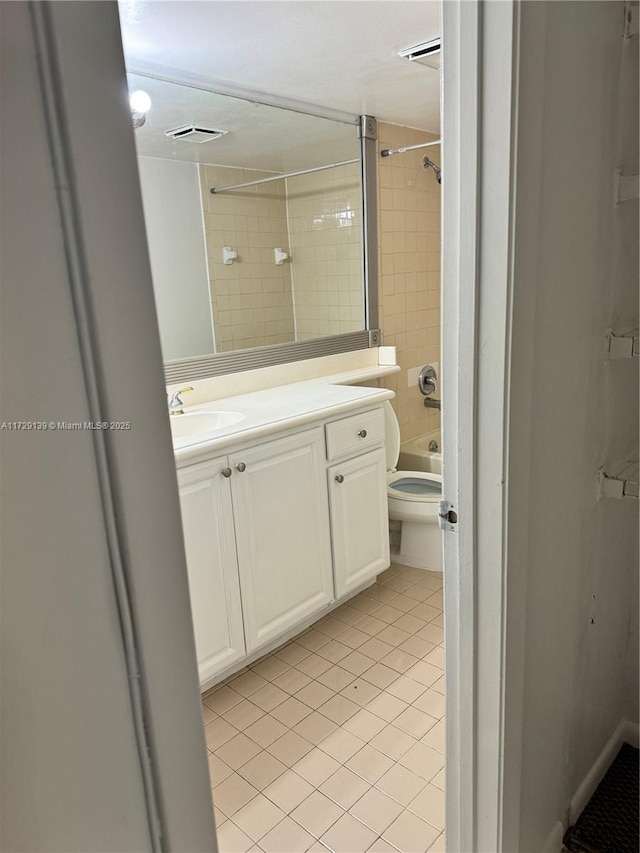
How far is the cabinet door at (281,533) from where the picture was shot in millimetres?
1939

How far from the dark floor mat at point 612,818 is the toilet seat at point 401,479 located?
1.32m

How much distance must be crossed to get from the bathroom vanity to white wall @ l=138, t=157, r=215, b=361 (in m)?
0.28

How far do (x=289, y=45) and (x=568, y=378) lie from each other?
1430 mm

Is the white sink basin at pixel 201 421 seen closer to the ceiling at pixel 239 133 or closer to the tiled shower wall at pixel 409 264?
the ceiling at pixel 239 133

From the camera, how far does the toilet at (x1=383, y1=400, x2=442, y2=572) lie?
8.95ft

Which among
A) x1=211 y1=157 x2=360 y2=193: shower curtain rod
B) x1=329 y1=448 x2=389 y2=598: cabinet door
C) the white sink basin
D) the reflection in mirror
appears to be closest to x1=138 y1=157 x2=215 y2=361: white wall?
the reflection in mirror

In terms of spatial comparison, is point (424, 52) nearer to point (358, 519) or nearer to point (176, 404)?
point (176, 404)

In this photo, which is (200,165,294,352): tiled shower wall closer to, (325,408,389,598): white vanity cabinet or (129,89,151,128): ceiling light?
(129,89,151,128): ceiling light

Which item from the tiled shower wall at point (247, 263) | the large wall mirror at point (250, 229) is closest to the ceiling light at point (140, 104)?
the large wall mirror at point (250, 229)

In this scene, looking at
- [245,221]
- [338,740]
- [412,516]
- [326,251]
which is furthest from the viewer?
[326,251]

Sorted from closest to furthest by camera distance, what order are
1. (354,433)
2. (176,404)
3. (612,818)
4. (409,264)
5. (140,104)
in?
(612,818), (140,104), (176,404), (354,433), (409,264)

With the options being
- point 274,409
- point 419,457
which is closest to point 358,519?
point 274,409

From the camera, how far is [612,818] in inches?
55.7

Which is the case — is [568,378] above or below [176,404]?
above
